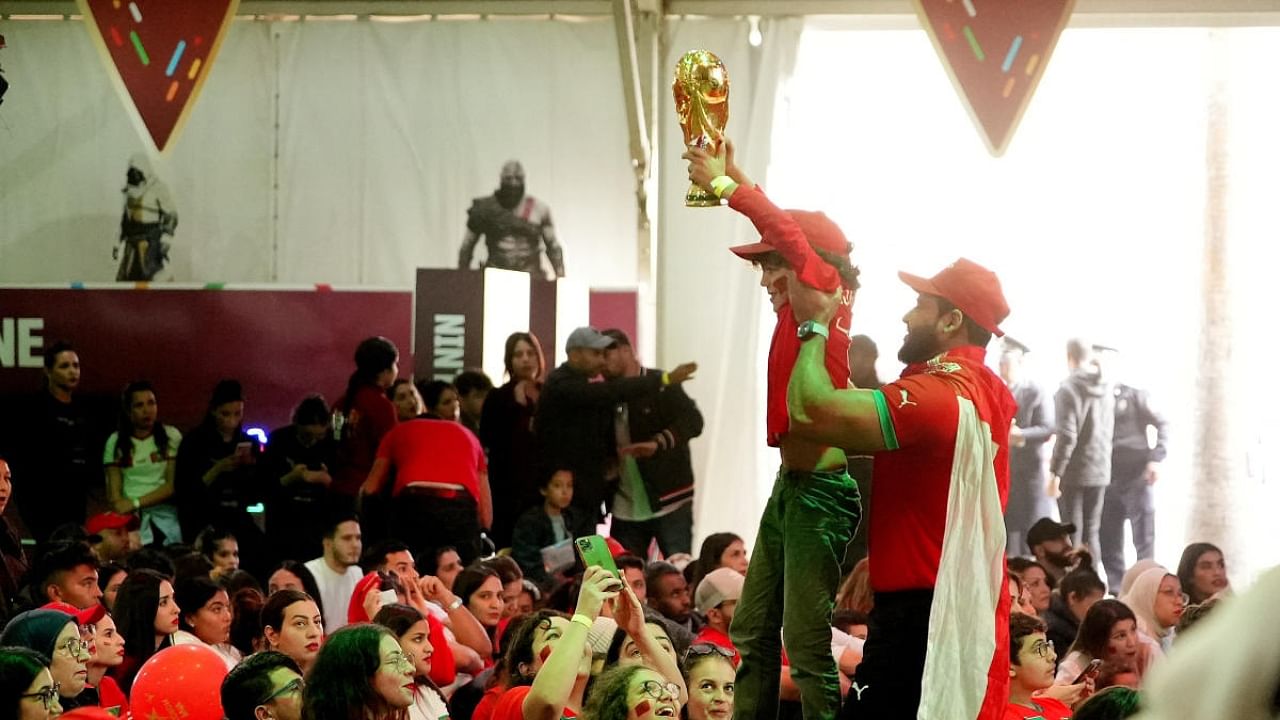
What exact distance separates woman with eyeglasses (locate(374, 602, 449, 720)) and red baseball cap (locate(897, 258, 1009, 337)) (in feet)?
7.34

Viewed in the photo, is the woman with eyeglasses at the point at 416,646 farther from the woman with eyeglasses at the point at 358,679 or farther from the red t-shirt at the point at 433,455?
the red t-shirt at the point at 433,455

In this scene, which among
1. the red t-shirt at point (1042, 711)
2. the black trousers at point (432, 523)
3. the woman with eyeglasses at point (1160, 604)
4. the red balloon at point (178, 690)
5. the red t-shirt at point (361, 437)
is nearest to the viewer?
the red balloon at point (178, 690)

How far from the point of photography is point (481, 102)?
39.7ft

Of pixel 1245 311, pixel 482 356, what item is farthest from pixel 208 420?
pixel 1245 311

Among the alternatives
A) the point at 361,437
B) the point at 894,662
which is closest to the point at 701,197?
the point at 894,662

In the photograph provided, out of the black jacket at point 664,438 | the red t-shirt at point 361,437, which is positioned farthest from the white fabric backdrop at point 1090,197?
the red t-shirt at point 361,437

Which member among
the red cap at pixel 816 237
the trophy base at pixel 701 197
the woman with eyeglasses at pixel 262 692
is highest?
the trophy base at pixel 701 197

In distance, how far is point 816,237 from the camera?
402cm

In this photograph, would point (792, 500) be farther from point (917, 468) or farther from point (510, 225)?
point (510, 225)

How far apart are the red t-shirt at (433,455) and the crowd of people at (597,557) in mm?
15

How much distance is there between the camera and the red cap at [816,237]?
4012 millimetres

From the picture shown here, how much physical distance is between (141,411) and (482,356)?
6.68 feet

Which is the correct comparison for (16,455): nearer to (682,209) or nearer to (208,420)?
(208,420)

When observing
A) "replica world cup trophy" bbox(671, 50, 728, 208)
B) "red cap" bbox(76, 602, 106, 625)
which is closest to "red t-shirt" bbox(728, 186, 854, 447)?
"replica world cup trophy" bbox(671, 50, 728, 208)
